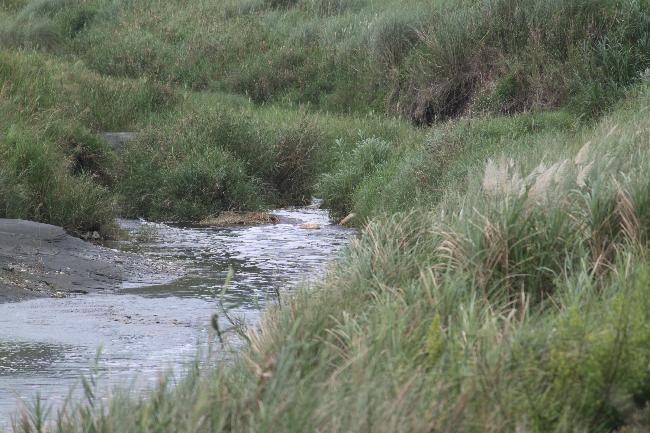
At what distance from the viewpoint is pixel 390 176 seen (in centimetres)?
1480

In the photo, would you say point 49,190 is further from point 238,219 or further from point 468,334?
point 468,334

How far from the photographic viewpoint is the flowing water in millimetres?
7316

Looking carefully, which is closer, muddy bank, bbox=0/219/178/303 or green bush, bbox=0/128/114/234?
muddy bank, bbox=0/219/178/303

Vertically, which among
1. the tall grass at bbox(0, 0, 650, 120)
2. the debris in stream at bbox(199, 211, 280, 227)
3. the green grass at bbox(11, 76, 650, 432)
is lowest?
the debris in stream at bbox(199, 211, 280, 227)

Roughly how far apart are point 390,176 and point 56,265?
5372 millimetres

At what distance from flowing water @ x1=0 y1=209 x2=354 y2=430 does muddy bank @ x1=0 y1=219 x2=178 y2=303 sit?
9.9 inches

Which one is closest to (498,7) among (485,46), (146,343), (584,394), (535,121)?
(485,46)

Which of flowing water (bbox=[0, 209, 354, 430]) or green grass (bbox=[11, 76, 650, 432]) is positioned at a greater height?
green grass (bbox=[11, 76, 650, 432])

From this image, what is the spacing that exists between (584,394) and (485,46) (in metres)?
14.7

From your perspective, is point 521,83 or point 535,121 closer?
point 535,121

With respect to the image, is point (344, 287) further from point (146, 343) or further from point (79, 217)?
point (79, 217)

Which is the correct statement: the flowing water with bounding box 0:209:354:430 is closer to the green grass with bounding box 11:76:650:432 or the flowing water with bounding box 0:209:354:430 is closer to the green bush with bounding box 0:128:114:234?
the green grass with bounding box 11:76:650:432

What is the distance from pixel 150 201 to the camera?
15.7 meters

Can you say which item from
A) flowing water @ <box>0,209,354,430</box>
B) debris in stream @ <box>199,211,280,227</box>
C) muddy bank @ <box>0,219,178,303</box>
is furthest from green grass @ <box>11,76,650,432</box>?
debris in stream @ <box>199,211,280,227</box>
